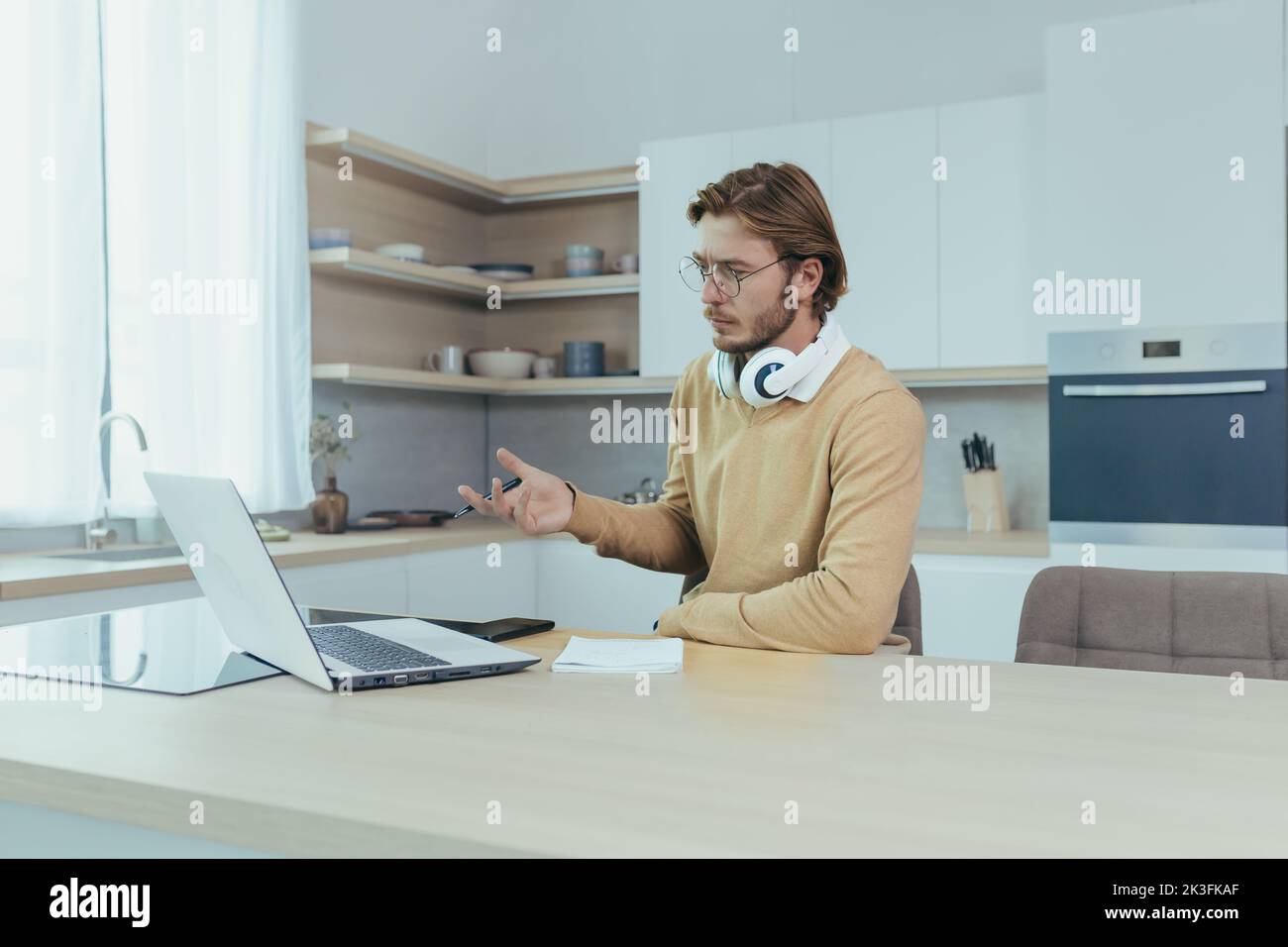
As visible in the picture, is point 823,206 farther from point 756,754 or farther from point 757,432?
point 756,754

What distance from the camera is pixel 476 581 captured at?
3.49 meters

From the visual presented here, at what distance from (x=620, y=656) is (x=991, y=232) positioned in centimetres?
233

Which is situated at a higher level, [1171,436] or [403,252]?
[403,252]

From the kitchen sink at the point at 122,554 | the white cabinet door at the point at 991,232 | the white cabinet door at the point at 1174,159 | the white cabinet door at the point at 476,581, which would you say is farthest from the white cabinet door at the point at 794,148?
the kitchen sink at the point at 122,554

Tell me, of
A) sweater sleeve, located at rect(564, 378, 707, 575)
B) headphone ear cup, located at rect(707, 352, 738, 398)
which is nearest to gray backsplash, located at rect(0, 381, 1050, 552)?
sweater sleeve, located at rect(564, 378, 707, 575)

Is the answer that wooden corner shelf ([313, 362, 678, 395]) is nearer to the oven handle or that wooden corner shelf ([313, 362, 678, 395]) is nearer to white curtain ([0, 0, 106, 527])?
white curtain ([0, 0, 106, 527])

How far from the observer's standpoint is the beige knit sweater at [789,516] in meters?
1.53

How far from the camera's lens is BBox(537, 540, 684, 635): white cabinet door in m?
3.58

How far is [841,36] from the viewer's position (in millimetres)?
3941

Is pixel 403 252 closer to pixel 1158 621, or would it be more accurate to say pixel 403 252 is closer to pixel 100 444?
pixel 100 444

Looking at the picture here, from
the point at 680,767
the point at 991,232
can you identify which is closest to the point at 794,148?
the point at 991,232

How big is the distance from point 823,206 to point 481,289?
228 centimetres
